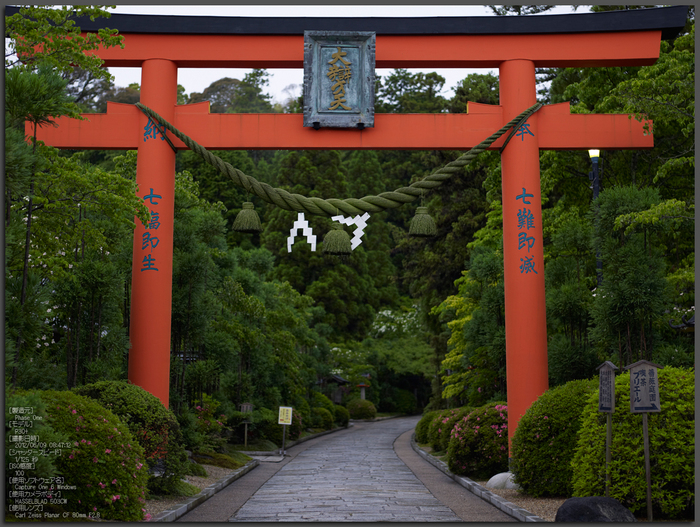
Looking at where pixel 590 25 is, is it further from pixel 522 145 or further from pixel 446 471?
pixel 446 471

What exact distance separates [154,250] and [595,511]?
282 inches

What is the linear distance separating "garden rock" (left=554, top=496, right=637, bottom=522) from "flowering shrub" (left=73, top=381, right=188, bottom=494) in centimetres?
545

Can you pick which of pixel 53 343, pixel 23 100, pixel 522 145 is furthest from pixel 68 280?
pixel 522 145

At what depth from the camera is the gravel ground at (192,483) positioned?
8.62 meters

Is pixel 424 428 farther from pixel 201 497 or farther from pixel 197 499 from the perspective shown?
pixel 197 499

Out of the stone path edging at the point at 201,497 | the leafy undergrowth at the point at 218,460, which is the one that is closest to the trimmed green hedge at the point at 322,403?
the stone path edging at the point at 201,497

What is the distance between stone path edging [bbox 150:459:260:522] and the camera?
8.20m

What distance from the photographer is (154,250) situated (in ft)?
33.4

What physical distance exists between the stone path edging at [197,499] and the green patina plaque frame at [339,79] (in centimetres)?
589

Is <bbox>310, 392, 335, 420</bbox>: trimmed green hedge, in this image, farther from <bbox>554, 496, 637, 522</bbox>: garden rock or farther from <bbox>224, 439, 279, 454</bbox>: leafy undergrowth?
<bbox>554, 496, 637, 522</bbox>: garden rock

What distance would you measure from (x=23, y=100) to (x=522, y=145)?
7195 millimetres

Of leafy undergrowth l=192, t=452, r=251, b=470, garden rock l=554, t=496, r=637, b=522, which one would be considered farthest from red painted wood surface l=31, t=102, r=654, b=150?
leafy undergrowth l=192, t=452, r=251, b=470

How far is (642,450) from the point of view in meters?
7.44

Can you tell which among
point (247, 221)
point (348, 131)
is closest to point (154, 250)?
point (247, 221)
